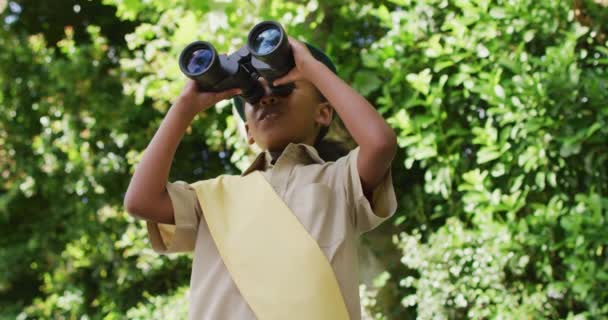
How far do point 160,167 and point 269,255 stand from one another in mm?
296

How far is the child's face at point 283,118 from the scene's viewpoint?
1.60 metres

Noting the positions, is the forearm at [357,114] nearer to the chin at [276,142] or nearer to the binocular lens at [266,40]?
the binocular lens at [266,40]

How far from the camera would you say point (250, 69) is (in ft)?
5.00

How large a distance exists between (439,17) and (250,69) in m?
1.70

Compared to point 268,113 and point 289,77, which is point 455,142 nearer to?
point 268,113

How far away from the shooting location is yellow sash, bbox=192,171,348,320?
1.33 m

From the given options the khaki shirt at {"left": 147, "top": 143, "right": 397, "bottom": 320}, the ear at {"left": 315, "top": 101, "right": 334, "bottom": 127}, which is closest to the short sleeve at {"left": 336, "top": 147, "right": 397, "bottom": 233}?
the khaki shirt at {"left": 147, "top": 143, "right": 397, "bottom": 320}

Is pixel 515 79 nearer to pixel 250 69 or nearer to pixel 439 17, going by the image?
pixel 439 17

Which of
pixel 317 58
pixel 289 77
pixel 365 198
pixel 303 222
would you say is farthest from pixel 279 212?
pixel 317 58

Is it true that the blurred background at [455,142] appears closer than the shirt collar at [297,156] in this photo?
No

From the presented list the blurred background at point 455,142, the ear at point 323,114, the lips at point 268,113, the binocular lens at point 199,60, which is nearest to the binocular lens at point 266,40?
the binocular lens at point 199,60

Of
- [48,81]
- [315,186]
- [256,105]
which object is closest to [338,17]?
[256,105]

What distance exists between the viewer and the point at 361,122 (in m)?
1.37

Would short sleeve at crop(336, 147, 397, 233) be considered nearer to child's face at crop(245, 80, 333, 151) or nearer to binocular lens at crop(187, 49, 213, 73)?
child's face at crop(245, 80, 333, 151)
